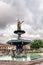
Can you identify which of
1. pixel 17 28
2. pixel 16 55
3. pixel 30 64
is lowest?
pixel 30 64

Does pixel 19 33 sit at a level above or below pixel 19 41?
above

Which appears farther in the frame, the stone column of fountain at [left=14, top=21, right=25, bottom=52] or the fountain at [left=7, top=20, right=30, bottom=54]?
the stone column of fountain at [left=14, top=21, right=25, bottom=52]

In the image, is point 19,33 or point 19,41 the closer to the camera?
point 19,41

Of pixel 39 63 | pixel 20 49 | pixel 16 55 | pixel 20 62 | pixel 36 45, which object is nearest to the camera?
pixel 20 62

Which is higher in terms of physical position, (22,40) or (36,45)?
(36,45)

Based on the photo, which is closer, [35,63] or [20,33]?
[35,63]

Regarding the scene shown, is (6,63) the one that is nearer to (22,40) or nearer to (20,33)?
(22,40)

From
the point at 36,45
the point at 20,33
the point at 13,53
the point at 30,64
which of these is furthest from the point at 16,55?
the point at 36,45

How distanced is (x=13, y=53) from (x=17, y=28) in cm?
542

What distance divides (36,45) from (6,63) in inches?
2591

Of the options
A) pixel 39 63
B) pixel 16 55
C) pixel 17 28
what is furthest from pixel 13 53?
pixel 39 63

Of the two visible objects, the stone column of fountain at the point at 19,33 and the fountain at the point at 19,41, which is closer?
the fountain at the point at 19,41

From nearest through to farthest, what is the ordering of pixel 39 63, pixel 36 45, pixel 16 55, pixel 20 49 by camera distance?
pixel 39 63 < pixel 16 55 < pixel 20 49 < pixel 36 45

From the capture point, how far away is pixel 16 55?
29.2 metres
